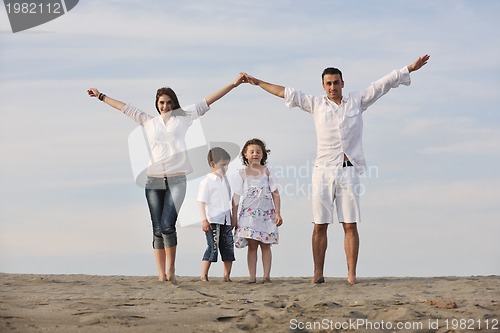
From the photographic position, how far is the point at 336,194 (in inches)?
338

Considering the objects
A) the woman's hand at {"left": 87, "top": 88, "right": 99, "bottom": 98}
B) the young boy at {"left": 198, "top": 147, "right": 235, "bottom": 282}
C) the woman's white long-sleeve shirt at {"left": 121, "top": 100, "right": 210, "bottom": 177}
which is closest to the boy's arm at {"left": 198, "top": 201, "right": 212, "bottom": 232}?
the young boy at {"left": 198, "top": 147, "right": 235, "bottom": 282}

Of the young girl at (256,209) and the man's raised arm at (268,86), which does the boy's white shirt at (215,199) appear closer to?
the young girl at (256,209)

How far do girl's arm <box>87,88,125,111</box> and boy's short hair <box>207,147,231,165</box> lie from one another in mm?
1218

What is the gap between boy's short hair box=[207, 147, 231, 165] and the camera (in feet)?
30.3

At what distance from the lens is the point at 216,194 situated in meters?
9.09

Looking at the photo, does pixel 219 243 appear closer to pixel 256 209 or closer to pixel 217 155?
pixel 256 209

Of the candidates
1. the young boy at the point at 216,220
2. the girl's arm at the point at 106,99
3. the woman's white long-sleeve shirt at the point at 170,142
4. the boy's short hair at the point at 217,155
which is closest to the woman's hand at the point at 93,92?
the girl's arm at the point at 106,99

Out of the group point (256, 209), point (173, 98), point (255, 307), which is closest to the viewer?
point (255, 307)

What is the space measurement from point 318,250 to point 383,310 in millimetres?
1998

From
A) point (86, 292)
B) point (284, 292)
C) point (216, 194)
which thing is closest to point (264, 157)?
point (216, 194)

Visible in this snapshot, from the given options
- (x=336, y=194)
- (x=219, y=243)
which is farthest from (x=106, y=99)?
(x=336, y=194)

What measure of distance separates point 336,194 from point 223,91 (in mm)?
1792

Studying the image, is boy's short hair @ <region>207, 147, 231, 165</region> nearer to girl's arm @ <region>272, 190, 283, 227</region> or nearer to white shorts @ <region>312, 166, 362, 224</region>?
girl's arm @ <region>272, 190, 283, 227</region>

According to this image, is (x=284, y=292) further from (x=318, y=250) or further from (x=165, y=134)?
(x=165, y=134)
